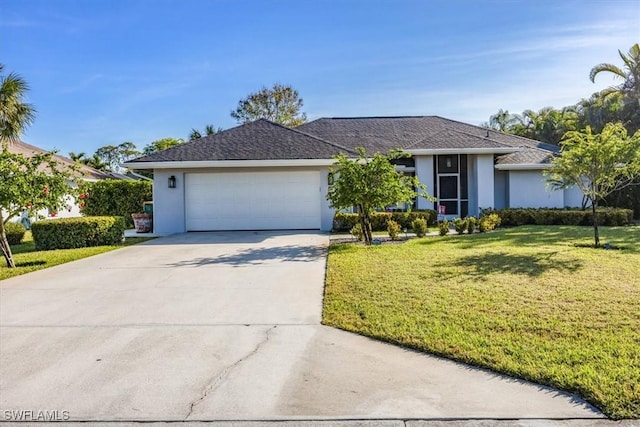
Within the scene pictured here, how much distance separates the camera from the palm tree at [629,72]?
22.7m

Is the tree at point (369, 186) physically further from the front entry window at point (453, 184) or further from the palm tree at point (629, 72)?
the palm tree at point (629, 72)

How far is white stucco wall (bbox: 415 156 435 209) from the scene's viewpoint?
19.1m

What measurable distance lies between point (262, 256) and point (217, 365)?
6638 mm

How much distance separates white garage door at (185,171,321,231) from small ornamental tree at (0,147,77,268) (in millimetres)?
6928

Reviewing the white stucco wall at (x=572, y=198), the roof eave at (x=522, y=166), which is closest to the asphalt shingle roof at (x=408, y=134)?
the roof eave at (x=522, y=166)

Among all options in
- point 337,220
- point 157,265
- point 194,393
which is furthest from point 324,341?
point 337,220

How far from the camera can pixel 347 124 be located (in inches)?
949

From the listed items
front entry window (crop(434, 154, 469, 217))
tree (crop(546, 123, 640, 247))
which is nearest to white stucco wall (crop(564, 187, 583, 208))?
front entry window (crop(434, 154, 469, 217))

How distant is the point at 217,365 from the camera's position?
4305 millimetres

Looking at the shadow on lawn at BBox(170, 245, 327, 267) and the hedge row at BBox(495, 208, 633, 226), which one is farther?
the hedge row at BBox(495, 208, 633, 226)

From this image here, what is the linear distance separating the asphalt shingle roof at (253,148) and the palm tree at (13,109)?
4.64m

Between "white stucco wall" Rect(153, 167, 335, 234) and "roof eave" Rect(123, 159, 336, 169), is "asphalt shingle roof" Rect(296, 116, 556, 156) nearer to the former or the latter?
"roof eave" Rect(123, 159, 336, 169)

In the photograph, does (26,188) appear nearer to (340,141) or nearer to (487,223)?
(487,223)

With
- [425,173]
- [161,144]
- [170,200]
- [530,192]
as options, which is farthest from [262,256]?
[161,144]
